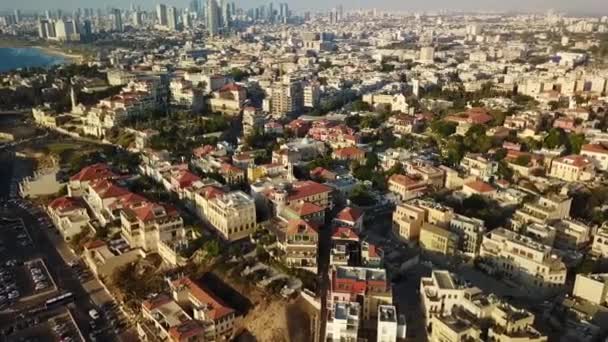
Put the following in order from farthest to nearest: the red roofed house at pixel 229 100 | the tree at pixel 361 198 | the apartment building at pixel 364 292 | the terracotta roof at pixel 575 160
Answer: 1. the red roofed house at pixel 229 100
2. the terracotta roof at pixel 575 160
3. the tree at pixel 361 198
4. the apartment building at pixel 364 292

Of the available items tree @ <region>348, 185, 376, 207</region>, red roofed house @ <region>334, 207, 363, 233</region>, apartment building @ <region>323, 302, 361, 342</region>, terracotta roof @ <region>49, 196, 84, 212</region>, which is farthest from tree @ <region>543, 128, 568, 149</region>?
terracotta roof @ <region>49, 196, 84, 212</region>

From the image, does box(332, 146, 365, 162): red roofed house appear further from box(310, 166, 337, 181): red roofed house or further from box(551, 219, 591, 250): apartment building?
box(551, 219, 591, 250): apartment building

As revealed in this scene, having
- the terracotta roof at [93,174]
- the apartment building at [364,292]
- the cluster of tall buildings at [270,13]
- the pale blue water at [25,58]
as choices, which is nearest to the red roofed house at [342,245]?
the apartment building at [364,292]

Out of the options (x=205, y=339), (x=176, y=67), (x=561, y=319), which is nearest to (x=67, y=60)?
(x=176, y=67)

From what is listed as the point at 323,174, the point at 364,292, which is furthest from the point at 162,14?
the point at 364,292

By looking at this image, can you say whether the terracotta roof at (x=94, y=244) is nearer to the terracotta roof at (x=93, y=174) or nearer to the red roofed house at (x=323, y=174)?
the terracotta roof at (x=93, y=174)

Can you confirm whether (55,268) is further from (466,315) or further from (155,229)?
(466,315)
